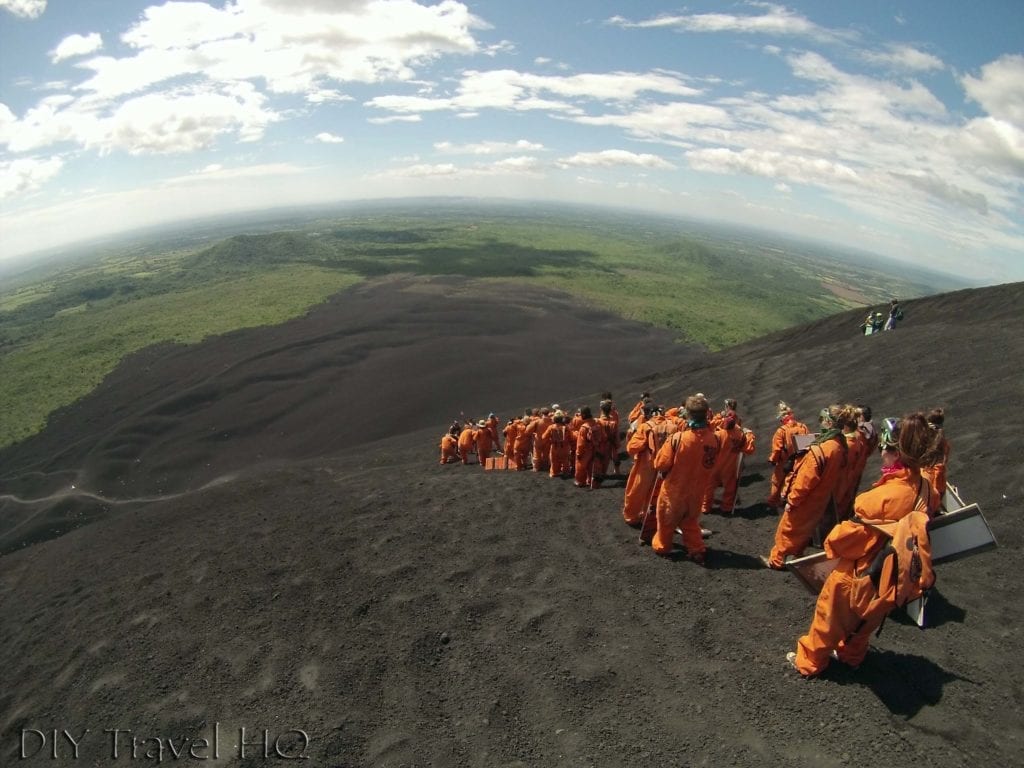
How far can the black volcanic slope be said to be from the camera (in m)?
4.48

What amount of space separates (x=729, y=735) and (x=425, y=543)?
16.1 feet

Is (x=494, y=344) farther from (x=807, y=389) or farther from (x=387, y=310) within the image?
(x=807, y=389)

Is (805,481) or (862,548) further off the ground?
(862,548)

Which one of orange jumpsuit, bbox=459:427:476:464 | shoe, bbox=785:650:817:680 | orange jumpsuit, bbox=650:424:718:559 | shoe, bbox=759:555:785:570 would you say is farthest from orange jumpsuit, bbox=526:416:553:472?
shoe, bbox=785:650:817:680

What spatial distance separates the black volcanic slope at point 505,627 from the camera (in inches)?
177

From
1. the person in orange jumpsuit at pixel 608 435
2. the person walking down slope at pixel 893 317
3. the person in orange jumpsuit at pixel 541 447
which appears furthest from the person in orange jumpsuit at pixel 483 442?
the person walking down slope at pixel 893 317

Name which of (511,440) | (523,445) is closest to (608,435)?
(523,445)

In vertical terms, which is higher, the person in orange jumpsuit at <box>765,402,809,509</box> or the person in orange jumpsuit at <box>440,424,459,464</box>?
the person in orange jumpsuit at <box>765,402,809,509</box>

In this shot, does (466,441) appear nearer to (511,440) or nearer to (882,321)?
(511,440)

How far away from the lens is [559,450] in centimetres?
1099

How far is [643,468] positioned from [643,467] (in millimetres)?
18

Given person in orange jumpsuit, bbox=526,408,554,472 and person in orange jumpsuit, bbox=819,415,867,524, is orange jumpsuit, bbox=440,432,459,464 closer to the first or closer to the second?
person in orange jumpsuit, bbox=526,408,554,472

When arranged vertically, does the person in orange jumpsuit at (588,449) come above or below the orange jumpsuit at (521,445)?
above

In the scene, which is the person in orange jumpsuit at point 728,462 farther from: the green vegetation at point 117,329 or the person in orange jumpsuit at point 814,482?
the green vegetation at point 117,329
